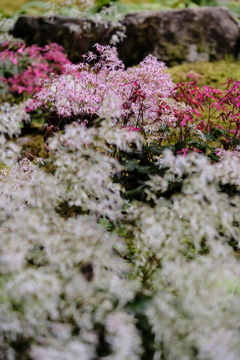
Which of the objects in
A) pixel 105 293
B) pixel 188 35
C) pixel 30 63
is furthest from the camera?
pixel 188 35

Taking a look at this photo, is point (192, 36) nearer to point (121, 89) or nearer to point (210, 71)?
point (210, 71)

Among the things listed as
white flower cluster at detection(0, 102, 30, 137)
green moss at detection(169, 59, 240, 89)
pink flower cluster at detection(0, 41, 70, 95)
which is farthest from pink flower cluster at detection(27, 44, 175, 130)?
green moss at detection(169, 59, 240, 89)

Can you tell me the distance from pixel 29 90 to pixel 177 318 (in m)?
3.68

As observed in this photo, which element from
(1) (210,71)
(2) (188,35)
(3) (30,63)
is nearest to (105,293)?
(3) (30,63)

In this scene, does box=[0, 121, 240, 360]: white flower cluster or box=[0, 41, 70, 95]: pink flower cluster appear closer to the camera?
box=[0, 121, 240, 360]: white flower cluster

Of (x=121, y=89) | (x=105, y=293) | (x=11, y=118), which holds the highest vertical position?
(x=121, y=89)

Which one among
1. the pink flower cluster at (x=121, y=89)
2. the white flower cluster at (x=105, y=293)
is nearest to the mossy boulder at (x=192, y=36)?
the pink flower cluster at (x=121, y=89)

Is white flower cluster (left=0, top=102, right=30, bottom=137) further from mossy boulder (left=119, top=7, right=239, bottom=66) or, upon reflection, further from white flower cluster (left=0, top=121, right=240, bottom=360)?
mossy boulder (left=119, top=7, right=239, bottom=66)

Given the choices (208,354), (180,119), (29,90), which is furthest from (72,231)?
(29,90)

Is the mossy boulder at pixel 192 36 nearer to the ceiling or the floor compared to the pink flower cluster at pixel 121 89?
nearer to the floor

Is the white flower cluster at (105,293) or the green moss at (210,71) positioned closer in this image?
the white flower cluster at (105,293)

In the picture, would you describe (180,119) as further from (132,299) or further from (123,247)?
(132,299)

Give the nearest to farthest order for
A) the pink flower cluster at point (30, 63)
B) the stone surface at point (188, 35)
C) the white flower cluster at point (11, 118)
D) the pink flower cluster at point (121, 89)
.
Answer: the pink flower cluster at point (121, 89), the white flower cluster at point (11, 118), the pink flower cluster at point (30, 63), the stone surface at point (188, 35)

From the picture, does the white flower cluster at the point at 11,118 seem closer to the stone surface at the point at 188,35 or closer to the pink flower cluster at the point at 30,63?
the pink flower cluster at the point at 30,63
